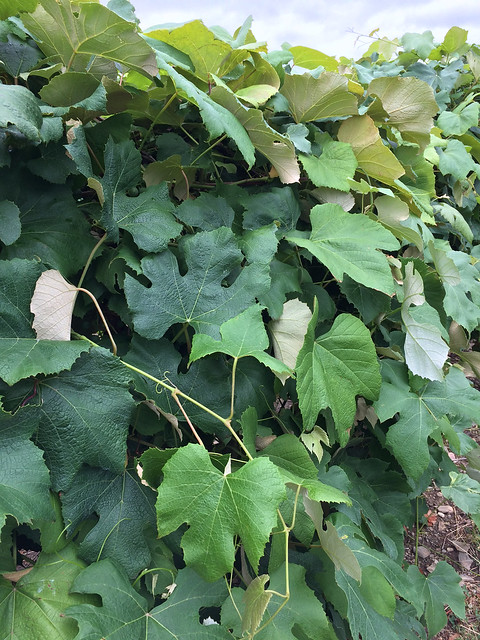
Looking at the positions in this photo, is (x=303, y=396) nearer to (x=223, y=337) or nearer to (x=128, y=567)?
(x=223, y=337)

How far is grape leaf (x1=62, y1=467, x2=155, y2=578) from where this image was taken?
0.79 m

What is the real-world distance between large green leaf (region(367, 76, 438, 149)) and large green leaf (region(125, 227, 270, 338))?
745 mm

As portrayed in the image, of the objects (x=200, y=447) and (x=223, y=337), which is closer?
(x=200, y=447)

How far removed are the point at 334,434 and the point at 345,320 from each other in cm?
30

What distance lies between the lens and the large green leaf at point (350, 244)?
3.50 feet

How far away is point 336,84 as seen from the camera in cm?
121

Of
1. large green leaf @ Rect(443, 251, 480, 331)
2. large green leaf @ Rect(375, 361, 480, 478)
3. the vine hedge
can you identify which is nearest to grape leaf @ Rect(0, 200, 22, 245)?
the vine hedge

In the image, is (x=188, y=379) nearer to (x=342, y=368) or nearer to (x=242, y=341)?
(x=242, y=341)

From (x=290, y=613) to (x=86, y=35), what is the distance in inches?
45.5

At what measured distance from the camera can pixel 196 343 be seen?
33.4 inches

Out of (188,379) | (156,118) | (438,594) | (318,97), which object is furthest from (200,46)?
(438,594)

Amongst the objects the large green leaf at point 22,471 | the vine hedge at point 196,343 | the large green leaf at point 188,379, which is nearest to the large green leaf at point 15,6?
the vine hedge at point 196,343

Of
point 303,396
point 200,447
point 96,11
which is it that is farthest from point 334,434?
point 96,11

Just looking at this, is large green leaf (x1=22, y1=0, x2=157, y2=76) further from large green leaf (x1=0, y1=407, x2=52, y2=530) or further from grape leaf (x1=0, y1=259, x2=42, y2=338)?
large green leaf (x1=0, y1=407, x2=52, y2=530)
